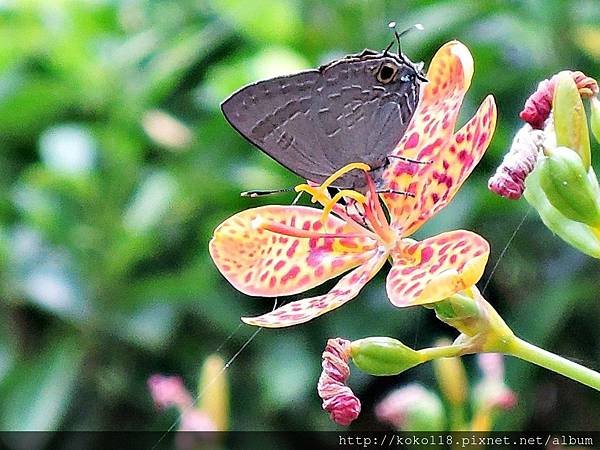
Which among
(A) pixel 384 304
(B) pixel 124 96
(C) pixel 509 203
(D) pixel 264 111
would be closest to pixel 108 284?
(B) pixel 124 96

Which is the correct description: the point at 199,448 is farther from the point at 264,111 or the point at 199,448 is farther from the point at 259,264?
the point at 264,111

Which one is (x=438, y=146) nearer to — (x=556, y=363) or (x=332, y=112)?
(x=332, y=112)

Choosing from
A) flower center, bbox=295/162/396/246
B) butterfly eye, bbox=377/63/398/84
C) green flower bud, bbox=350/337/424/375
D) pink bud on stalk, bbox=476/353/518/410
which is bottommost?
pink bud on stalk, bbox=476/353/518/410

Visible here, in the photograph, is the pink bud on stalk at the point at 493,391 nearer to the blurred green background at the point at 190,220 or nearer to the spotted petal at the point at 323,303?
the spotted petal at the point at 323,303

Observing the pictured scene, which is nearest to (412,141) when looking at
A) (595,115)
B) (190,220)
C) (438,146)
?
(438,146)

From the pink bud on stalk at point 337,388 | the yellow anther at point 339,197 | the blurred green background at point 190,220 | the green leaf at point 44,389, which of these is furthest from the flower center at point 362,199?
the green leaf at point 44,389

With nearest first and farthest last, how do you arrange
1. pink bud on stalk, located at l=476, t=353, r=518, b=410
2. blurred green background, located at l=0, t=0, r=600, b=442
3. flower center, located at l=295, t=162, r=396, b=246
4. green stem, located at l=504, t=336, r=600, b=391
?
1. green stem, located at l=504, t=336, r=600, b=391
2. flower center, located at l=295, t=162, r=396, b=246
3. pink bud on stalk, located at l=476, t=353, r=518, b=410
4. blurred green background, located at l=0, t=0, r=600, b=442

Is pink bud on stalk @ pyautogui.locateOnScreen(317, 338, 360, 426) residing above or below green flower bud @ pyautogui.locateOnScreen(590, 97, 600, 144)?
below

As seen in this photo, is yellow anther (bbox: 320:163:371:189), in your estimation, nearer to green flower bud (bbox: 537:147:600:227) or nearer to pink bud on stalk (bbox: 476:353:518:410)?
green flower bud (bbox: 537:147:600:227)

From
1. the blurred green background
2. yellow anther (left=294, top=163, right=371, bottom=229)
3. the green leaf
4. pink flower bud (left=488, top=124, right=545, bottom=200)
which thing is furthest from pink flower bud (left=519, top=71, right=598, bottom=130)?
the green leaf
